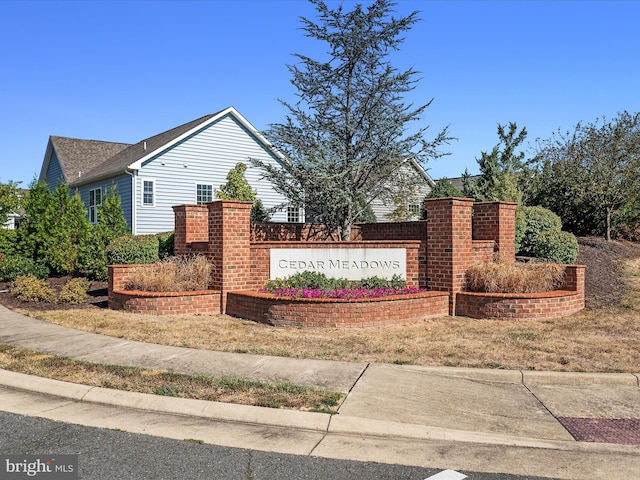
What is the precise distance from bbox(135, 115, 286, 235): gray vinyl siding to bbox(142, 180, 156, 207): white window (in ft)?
0.40

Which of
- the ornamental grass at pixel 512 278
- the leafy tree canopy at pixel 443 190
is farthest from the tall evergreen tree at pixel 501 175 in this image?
the ornamental grass at pixel 512 278

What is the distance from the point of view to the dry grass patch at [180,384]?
5.20 meters

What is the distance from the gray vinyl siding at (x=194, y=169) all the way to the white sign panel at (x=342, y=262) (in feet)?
34.4

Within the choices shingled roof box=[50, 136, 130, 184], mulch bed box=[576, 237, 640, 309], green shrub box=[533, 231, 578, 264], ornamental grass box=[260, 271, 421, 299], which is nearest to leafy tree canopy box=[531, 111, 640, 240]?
mulch bed box=[576, 237, 640, 309]

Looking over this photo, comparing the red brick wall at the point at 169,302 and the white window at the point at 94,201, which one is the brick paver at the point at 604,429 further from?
the white window at the point at 94,201

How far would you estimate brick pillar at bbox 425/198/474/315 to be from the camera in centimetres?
1017

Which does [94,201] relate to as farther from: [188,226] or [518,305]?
[518,305]

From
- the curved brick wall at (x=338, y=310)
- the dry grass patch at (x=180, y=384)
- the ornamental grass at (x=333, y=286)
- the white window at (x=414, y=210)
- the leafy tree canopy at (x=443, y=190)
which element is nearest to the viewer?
the dry grass patch at (x=180, y=384)

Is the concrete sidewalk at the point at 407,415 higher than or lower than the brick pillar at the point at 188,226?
lower

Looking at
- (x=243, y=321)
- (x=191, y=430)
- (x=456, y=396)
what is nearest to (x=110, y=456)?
(x=191, y=430)

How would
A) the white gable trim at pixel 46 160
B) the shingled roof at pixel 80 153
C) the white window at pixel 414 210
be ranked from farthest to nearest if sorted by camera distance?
the white gable trim at pixel 46 160, the shingled roof at pixel 80 153, the white window at pixel 414 210

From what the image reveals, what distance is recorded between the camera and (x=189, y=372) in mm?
6203

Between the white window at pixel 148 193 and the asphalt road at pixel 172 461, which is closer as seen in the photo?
the asphalt road at pixel 172 461

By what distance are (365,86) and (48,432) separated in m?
12.1
